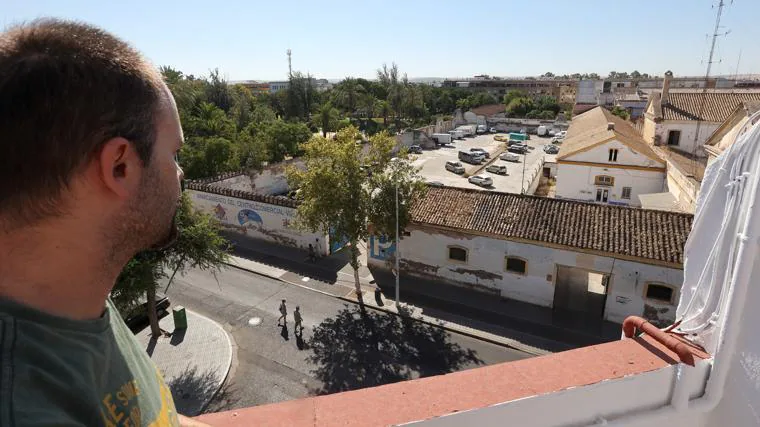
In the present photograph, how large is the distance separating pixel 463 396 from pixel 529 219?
1519 centimetres

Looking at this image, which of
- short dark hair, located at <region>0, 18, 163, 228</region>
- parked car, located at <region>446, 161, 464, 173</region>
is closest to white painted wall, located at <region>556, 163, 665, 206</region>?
parked car, located at <region>446, 161, 464, 173</region>

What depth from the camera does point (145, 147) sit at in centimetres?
140

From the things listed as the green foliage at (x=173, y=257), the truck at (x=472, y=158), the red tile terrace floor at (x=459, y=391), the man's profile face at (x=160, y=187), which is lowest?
the truck at (x=472, y=158)

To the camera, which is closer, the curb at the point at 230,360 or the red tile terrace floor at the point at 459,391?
the red tile terrace floor at the point at 459,391

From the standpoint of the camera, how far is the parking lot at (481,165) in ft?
125

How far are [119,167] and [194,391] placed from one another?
12.9m

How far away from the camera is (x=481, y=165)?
45.7m

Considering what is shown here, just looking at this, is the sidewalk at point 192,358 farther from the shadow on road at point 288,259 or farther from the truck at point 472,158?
the truck at point 472,158

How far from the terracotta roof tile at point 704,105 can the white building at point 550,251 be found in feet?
74.6

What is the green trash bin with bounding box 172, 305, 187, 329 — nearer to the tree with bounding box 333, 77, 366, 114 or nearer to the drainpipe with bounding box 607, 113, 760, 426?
the drainpipe with bounding box 607, 113, 760, 426

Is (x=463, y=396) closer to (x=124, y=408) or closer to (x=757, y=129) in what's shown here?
(x=124, y=408)

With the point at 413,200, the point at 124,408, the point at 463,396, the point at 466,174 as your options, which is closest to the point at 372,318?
the point at 413,200

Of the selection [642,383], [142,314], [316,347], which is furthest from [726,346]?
[142,314]

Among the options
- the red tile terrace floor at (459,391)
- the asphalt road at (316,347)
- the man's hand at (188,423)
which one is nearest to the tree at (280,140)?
the asphalt road at (316,347)
